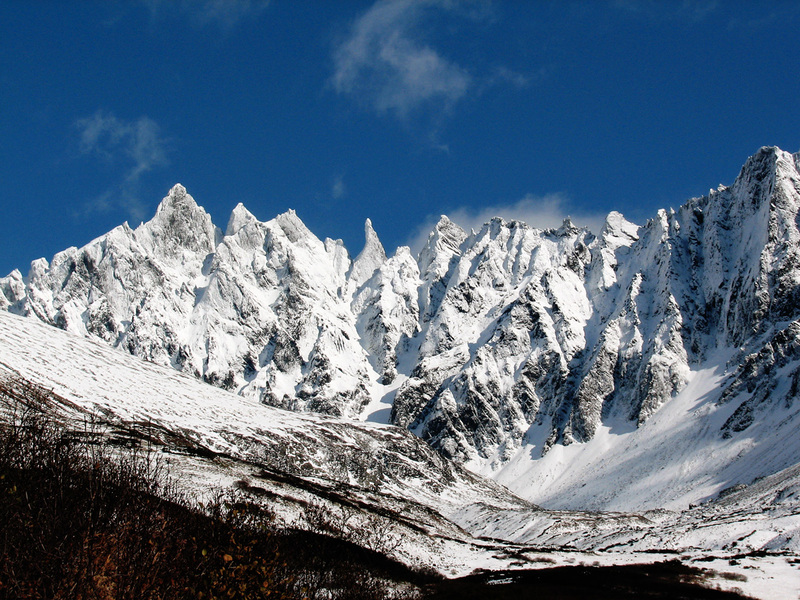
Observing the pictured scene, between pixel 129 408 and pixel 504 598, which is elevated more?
pixel 129 408

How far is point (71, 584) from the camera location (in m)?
18.6

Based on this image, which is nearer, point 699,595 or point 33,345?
point 699,595

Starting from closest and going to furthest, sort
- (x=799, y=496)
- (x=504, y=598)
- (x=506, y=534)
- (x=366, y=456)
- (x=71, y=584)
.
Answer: (x=71, y=584) < (x=504, y=598) < (x=799, y=496) < (x=506, y=534) < (x=366, y=456)

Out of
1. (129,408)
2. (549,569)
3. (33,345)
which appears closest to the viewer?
(549,569)

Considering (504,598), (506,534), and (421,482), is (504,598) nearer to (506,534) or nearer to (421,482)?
(506,534)

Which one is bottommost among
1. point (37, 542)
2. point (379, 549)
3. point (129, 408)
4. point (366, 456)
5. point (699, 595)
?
point (699, 595)

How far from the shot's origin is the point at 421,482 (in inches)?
7387

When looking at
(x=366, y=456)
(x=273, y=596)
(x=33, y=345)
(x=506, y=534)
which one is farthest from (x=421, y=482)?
(x=273, y=596)

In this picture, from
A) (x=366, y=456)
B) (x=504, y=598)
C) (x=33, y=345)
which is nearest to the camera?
(x=504, y=598)

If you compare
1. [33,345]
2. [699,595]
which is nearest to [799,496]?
[699,595]

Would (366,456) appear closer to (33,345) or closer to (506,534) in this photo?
(506,534)

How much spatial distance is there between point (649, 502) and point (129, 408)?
15631cm

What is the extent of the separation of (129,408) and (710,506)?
14048 centimetres

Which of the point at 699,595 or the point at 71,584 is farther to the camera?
the point at 699,595
